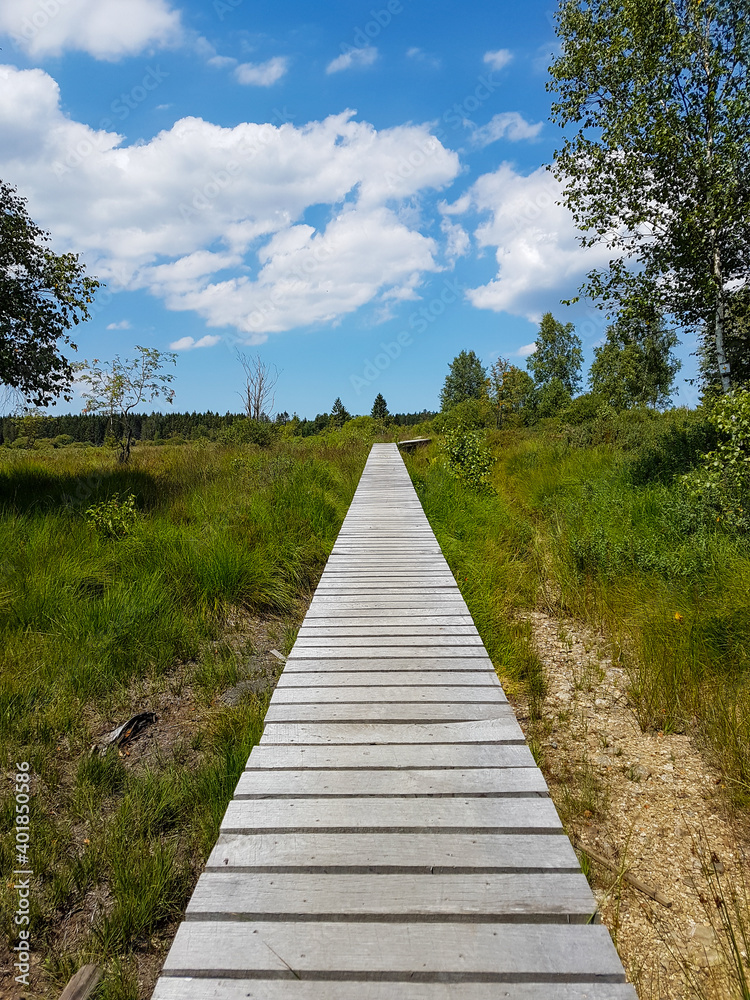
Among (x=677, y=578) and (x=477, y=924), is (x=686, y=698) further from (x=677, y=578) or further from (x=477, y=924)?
(x=477, y=924)

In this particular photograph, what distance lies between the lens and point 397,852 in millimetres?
1836

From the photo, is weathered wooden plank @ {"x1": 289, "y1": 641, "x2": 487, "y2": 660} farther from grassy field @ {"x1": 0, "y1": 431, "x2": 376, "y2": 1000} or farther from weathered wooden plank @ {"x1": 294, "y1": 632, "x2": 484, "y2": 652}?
grassy field @ {"x1": 0, "y1": 431, "x2": 376, "y2": 1000}

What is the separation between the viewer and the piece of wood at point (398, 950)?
57.0 inches

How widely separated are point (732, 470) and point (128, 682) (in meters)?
6.64

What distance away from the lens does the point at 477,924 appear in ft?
5.18

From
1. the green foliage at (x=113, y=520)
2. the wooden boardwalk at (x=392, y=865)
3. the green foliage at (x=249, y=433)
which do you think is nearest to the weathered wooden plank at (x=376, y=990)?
the wooden boardwalk at (x=392, y=865)

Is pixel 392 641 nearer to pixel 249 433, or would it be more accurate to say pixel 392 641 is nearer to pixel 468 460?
pixel 468 460

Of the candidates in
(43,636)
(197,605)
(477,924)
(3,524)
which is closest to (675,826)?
(477,924)

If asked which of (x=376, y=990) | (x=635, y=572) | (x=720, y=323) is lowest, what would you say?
(x=376, y=990)

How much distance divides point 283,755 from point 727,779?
2605 millimetres

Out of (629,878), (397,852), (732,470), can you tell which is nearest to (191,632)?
(397,852)

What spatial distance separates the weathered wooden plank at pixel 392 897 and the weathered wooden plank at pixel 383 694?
108cm

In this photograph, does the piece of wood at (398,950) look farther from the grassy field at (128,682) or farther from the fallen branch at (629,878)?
the fallen branch at (629,878)

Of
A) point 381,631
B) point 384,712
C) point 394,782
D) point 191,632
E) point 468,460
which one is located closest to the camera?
point 394,782
